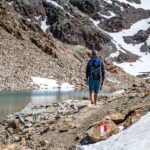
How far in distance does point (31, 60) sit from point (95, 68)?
98.9 meters

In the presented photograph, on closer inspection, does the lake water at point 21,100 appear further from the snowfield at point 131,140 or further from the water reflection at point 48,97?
the snowfield at point 131,140

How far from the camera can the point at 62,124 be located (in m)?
18.8

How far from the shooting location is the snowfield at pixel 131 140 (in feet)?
41.7

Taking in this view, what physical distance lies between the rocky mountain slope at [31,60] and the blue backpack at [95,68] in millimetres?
77279

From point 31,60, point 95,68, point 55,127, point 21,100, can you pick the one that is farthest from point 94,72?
point 31,60

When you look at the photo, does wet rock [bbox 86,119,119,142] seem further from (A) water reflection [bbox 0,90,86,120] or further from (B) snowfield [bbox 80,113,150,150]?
(A) water reflection [bbox 0,90,86,120]

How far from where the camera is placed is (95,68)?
72.9ft

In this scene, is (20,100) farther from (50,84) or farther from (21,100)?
(50,84)

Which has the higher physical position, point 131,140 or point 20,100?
point 20,100

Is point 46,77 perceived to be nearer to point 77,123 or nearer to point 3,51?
point 3,51

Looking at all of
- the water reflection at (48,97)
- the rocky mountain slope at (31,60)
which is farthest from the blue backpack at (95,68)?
the rocky mountain slope at (31,60)

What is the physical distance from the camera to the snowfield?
12.7 meters

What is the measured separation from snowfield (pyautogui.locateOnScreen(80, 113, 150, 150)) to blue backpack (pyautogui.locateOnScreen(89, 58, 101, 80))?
7.34 meters

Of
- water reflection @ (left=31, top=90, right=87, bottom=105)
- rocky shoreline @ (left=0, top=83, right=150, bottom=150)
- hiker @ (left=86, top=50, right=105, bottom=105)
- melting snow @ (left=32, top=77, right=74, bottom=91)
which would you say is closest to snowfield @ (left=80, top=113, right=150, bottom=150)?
rocky shoreline @ (left=0, top=83, right=150, bottom=150)
